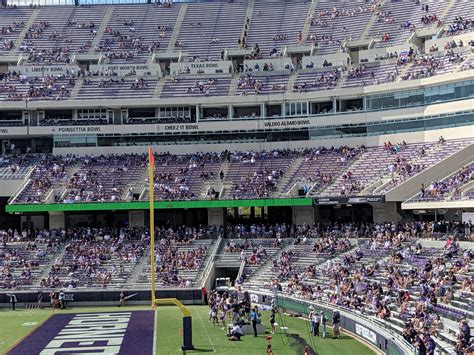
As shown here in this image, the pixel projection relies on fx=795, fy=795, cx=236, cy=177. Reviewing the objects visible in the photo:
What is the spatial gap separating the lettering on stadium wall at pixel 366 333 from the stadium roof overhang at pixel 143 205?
21.2 meters

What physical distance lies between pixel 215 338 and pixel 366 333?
20.0 feet

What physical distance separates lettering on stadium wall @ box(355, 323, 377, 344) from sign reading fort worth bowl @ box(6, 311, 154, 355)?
8.11 meters

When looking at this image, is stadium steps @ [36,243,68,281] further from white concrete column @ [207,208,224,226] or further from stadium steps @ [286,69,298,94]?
stadium steps @ [286,69,298,94]

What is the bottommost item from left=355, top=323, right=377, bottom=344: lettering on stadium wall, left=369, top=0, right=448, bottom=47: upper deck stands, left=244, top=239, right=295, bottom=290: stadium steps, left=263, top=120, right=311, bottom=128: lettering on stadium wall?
left=355, top=323, right=377, bottom=344: lettering on stadium wall

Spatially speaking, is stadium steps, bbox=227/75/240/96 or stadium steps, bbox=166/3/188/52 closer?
stadium steps, bbox=227/75/240/96

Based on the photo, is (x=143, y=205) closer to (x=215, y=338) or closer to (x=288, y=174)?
(x=288, y=174)

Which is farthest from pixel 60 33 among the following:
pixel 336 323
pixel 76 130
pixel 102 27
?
pixel 336 323

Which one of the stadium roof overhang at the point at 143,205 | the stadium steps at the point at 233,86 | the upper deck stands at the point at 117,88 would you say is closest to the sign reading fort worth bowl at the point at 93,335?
the stadium roof overhang at the point at 143,205

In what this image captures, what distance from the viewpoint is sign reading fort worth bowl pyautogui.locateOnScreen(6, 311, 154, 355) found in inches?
1174

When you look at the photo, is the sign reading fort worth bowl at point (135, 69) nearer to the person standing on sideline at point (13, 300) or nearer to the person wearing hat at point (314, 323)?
the person standing on sideline at point (13, 300)

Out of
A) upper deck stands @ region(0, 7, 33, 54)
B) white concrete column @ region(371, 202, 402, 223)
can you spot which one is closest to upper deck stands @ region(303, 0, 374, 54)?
white concrete column @ region(371, 202, 402, 223)

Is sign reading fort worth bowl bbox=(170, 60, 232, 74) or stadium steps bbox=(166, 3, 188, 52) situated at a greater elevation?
stadium steps bbox=(166, 3, 188, 52)

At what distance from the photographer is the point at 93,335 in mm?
32969

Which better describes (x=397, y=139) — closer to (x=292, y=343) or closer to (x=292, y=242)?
(x=292, y=242)
